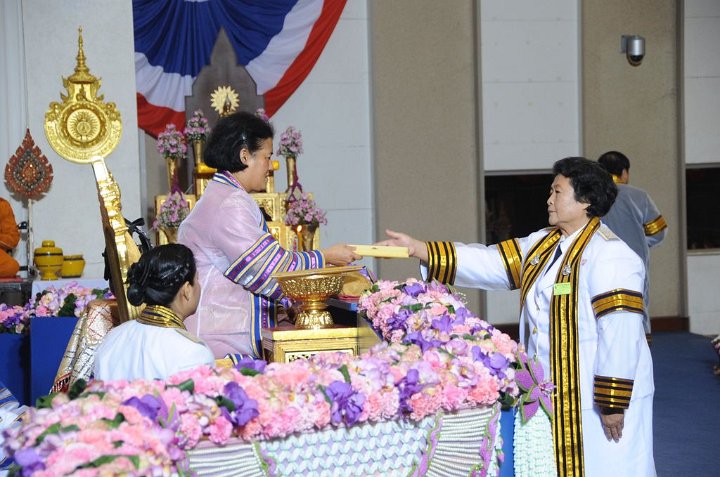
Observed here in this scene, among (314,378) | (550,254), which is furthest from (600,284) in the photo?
(314,378)

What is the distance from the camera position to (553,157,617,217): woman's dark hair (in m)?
3.17

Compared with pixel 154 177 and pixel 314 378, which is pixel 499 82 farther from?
pixel 314 378

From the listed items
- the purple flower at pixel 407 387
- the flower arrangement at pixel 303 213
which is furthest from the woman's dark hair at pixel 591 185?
the flower arrangement at pixel 303 213

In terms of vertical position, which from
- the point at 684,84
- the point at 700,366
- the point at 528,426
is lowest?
the point at 700,366

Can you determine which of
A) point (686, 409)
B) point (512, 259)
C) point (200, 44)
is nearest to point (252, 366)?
point (512, 259)

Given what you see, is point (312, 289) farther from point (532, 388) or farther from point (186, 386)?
point (186, 386)

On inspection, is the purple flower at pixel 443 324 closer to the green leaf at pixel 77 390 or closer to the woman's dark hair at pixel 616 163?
the green leaf at pixel 77 390

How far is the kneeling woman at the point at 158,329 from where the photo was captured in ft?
7.65

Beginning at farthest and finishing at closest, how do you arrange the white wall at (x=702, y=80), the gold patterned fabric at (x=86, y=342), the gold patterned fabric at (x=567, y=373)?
the white wall at (x=702, y=80) → the gold patterned fabric at (x=86, y=342) → the gold patterned fabric at (x=567, y=373)

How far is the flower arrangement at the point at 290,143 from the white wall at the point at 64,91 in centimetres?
109

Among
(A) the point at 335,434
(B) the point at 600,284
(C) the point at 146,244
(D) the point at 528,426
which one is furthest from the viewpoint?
(C) the point at 146,244

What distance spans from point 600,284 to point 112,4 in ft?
16.8

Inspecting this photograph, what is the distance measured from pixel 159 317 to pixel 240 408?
1.90 feet

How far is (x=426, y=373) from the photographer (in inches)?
85.1
